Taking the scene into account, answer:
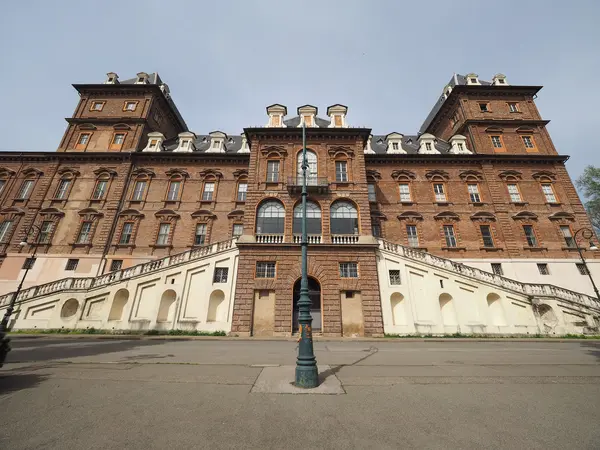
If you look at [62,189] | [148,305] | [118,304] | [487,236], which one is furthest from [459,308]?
[62,189]

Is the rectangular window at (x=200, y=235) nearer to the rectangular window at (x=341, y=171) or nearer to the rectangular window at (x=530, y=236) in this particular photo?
the rectangular window at (x=341, y=171)

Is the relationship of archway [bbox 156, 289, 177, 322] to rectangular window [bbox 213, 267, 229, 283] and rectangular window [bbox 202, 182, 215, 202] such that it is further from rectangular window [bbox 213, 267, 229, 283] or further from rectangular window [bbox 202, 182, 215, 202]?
rectangular window [bbox 202, 182, 215, 202]

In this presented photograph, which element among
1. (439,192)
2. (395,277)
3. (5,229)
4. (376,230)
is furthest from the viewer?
(439,192)

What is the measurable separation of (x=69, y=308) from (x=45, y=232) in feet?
33.8

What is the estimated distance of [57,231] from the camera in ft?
73.0

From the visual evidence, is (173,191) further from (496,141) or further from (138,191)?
(496,141)

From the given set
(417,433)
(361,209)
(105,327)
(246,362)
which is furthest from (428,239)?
(105,327)

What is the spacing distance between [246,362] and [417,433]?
6043 mm

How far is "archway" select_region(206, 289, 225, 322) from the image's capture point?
54.4 feet

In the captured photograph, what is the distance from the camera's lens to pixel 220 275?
17516 millimetres

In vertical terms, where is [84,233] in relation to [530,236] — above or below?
below

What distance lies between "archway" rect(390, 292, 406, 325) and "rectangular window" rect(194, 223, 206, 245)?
16.8m

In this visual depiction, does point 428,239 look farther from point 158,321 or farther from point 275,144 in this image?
point 158,321

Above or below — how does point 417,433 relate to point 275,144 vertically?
below
